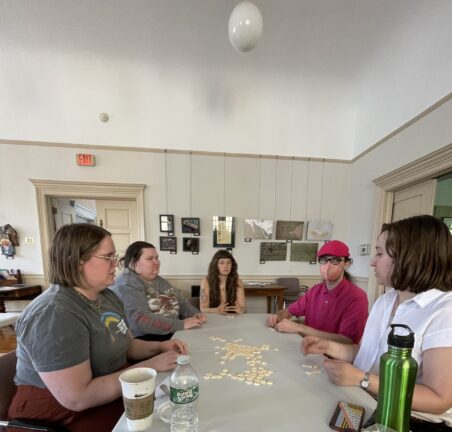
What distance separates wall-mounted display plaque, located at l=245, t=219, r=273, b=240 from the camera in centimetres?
369

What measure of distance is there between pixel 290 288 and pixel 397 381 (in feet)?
10.5

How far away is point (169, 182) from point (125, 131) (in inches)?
39.3

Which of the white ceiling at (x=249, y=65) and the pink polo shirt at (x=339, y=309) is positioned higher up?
the white ceiling at (x=249, y=65)

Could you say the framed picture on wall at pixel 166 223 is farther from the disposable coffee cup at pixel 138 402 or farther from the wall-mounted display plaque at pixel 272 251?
the disposable coffee cup at pixel 138 402

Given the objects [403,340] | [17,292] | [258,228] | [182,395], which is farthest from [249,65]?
[17,292]

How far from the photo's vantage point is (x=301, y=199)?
377 cm

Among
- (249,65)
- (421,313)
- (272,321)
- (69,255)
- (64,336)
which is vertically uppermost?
(249,65)

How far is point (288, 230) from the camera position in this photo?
373 centimetres

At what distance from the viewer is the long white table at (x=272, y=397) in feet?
2.29

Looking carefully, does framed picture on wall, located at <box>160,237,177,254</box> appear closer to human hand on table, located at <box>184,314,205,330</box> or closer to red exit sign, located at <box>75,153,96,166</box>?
red exit sign, located at <box>75,153,96,166</box>

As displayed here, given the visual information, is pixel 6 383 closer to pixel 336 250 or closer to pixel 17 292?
pixel 336 250

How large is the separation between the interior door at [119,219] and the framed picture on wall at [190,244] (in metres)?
0.90

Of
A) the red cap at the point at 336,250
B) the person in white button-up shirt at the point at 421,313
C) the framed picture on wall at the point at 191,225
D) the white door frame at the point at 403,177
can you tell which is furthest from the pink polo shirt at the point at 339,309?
the framed picture on wall at the point at 191,225

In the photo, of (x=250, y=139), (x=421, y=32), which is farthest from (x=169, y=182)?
(x=421, y=32)
